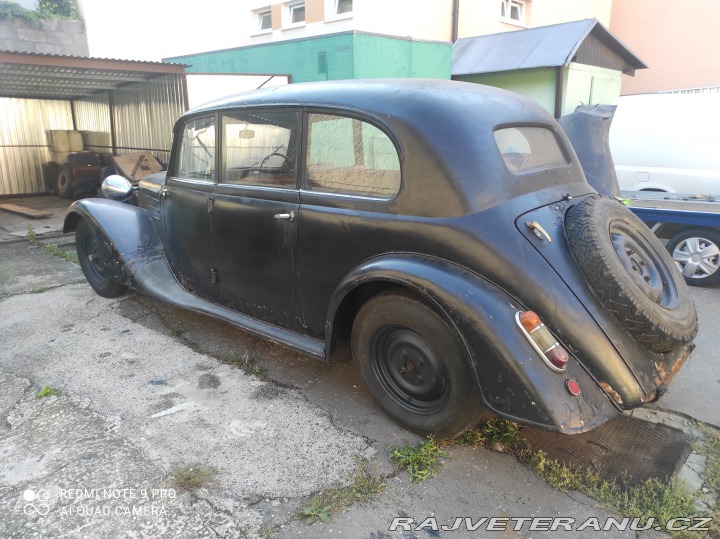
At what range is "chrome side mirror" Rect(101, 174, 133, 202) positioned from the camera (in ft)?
16.7

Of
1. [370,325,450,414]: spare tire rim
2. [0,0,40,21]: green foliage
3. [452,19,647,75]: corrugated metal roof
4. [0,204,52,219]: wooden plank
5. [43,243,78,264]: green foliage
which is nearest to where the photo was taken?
[370,325,450,414]: spare tire rim

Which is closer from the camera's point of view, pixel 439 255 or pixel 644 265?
pixel 439 255

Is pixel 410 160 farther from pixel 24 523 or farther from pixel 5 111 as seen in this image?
pixel 5 111

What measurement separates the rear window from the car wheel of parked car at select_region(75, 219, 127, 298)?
3.66 m

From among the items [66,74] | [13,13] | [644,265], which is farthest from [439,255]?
[13,13]

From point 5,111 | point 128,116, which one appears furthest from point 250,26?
point 5,111

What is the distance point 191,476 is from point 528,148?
2540mm

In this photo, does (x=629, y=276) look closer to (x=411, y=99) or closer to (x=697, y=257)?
(x=411, y=99)

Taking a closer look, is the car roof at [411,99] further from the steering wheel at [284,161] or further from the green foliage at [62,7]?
the green foliage at [62,7]

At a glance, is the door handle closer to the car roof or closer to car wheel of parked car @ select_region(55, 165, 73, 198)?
the car roof

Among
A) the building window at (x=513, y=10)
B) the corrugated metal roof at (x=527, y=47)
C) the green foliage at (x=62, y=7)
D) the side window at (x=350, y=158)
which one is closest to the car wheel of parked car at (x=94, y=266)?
the side window at (x=350, y=158)

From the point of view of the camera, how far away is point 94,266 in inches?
200

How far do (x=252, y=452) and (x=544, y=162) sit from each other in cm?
233

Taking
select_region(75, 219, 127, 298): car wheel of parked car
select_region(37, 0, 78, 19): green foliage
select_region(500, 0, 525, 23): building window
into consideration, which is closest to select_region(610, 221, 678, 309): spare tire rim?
select_region(75, 219, 127, 298): car wheel of parked car
